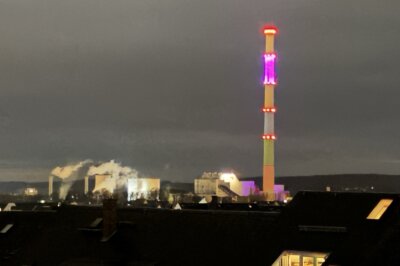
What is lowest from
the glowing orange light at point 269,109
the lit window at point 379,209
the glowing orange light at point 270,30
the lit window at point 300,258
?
the lit window at point 300,258

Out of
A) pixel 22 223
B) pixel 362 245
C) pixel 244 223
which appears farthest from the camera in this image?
pixel 22 223

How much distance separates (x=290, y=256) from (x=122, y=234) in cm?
957

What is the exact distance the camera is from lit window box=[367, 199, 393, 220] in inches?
1186

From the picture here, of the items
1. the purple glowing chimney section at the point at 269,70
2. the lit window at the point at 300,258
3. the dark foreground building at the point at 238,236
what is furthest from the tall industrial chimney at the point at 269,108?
the lit window at the point at 300,258

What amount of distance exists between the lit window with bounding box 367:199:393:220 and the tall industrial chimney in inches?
5313

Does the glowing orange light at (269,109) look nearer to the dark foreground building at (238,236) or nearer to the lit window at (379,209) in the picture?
the dark foreground building at (238,236)

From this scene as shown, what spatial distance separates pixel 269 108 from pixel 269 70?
37.1ft

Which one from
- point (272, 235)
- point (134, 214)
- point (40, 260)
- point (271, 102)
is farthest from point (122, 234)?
point (271, 102)

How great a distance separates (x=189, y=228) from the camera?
1330 inches

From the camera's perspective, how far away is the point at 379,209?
30.4 m

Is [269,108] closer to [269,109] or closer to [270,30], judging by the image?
[269,109]

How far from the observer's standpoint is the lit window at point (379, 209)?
30.1 metres

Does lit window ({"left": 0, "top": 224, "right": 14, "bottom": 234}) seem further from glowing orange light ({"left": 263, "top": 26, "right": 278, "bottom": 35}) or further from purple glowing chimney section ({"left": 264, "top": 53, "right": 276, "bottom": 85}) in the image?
glowing orange light ({"left": 263, "top": 26, "right": 278, "bottom": 35})

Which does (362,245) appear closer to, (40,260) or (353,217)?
(353,217)
